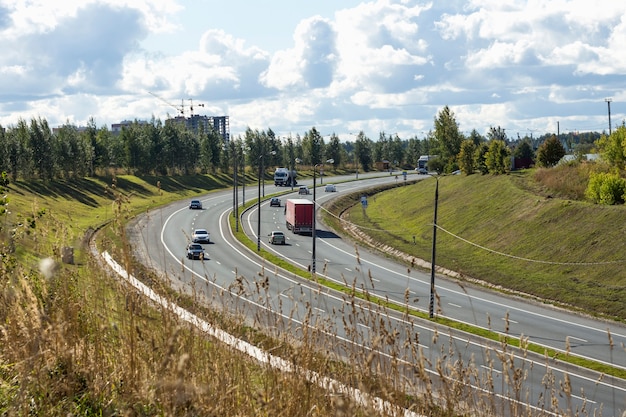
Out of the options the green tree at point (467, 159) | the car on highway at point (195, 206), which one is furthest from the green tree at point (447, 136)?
the car on highway at point (195, 206)

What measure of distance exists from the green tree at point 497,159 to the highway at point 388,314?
22597mm

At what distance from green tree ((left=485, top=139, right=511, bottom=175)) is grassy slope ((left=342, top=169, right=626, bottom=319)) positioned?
3.67 m

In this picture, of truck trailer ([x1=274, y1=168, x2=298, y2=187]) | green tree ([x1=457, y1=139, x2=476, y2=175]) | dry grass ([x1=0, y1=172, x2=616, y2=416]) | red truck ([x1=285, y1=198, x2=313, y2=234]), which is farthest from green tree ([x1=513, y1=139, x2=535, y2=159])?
dry grass ([x1=0, y1=172, x2=616, y2=416])

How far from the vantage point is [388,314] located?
2053 centimetres

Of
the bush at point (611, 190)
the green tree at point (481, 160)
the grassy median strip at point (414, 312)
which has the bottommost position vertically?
the grassy median strip at point (414, 312)

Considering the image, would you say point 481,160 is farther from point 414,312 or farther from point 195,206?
point 414,312

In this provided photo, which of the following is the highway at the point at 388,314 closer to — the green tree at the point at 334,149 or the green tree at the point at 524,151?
the green tree at the point at 524,151

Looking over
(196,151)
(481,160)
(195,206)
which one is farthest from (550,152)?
(196,151)

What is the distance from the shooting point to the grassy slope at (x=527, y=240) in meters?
39.8

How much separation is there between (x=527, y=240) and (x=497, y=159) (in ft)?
99.4

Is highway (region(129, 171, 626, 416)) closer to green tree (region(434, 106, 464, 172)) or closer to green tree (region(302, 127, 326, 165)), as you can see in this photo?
green tree (region(434, 106, 464, 172))

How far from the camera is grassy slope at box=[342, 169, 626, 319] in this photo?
39.8m

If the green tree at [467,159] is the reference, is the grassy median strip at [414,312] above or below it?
below

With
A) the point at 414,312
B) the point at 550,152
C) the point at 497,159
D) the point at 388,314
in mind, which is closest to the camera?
the point at 388,314
